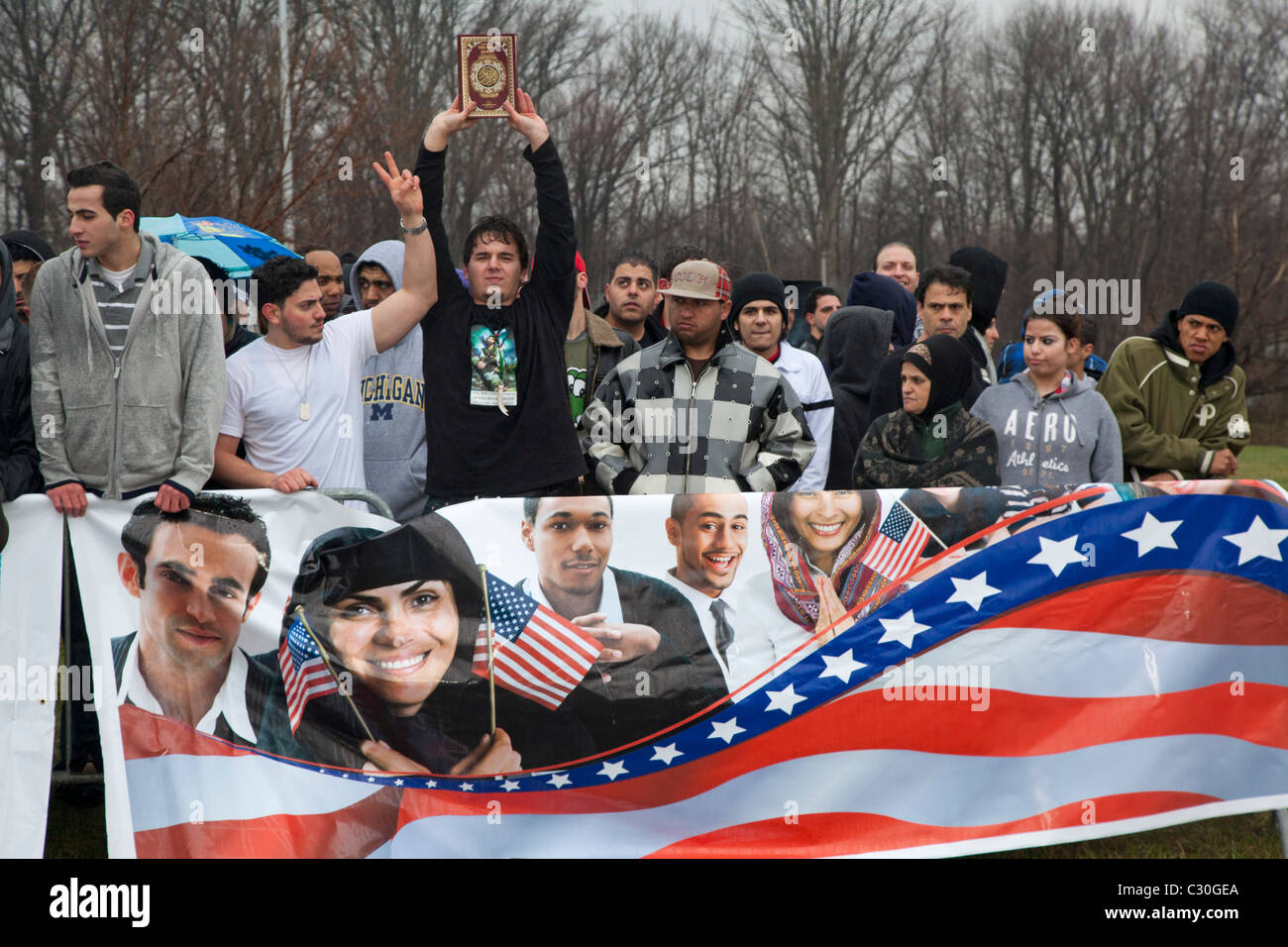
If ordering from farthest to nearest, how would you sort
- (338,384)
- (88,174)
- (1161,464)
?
(1161,464) → (338,384) → (88,174)

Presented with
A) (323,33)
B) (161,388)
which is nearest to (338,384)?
(161,388)

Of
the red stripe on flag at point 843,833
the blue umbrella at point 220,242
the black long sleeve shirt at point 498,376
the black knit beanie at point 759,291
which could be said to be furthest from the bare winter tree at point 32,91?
the red stripe on flag at point 843,833

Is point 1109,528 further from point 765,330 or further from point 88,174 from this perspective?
point 88,174

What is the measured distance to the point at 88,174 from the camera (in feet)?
17.5

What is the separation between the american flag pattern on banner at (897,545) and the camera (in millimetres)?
5137

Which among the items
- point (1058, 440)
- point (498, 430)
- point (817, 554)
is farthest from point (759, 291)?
point (817, 554)

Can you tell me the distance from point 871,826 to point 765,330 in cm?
294

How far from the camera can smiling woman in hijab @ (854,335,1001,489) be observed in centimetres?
571

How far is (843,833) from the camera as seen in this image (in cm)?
501

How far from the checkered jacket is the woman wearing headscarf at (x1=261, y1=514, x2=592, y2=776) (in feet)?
2.95

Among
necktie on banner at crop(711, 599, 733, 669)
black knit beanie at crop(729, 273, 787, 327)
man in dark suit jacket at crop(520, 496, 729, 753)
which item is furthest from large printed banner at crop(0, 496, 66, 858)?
black knit beanie at crop(729, 273, 787, 327)

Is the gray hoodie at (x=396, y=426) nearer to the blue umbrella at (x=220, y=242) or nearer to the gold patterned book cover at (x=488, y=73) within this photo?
the gold patterned book cover at (x=488, y=73)

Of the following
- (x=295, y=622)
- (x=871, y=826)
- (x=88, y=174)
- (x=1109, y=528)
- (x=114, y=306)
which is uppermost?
(x=88, y=174)

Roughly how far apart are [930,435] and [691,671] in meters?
1.58
